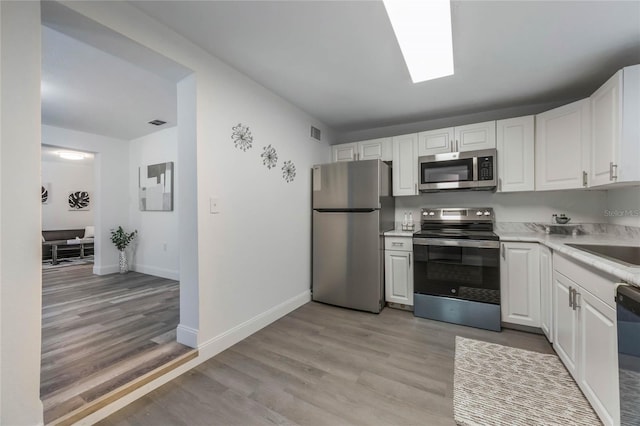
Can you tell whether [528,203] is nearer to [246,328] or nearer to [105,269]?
[246,328]

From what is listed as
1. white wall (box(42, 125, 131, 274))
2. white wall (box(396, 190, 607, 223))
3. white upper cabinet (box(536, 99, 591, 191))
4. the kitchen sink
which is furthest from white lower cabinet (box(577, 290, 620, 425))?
white wall (box(42, 125, 131, 274))

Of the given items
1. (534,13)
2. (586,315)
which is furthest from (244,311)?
(534,13)

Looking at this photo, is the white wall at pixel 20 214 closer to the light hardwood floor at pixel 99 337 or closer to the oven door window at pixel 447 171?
the light hardwood floor at pixel 99 337

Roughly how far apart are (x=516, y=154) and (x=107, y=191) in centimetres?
609

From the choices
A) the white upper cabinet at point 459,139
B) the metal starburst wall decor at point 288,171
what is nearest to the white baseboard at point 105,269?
the metal starburst wall decor at point 288,171

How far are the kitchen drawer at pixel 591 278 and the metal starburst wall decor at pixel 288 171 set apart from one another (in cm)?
250

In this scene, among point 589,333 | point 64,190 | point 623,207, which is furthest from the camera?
point 64,190

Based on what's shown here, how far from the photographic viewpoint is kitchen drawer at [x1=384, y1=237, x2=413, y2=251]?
296 centimetres

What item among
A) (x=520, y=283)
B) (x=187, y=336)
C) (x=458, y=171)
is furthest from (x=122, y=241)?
(x=520, y=283)

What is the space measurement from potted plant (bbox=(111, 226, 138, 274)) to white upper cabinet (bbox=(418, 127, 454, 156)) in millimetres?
4965

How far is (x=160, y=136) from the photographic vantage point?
14.1 feet

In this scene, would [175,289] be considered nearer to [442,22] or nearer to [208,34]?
[208,34]

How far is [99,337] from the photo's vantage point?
2.20 meters

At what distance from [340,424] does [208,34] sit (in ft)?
8.57
